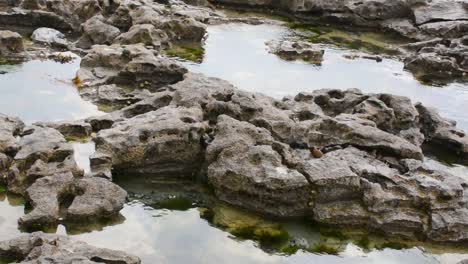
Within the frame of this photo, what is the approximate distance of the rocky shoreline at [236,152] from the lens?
1777cm

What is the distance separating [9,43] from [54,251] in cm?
1720

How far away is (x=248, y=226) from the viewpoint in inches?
692

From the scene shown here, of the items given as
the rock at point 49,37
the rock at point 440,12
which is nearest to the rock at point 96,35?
the rock at point 49,37

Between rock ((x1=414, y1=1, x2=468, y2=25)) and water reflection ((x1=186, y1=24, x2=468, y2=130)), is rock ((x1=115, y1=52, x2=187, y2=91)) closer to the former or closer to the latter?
water reflection ((x1=186, y1=24, x2=468, y2=130))

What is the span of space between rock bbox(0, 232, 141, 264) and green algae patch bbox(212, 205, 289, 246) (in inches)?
140

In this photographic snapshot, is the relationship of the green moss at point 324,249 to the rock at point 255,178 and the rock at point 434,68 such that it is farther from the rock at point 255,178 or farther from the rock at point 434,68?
the rock at point 434,68

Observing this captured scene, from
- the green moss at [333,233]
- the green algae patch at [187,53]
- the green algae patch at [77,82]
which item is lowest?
the green moss at [333,233]

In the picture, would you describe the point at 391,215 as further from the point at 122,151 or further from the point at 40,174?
the point at 40,174

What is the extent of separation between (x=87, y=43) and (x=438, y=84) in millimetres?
18553

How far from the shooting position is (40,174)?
17.9 meters

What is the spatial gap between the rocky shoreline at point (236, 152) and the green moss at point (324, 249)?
103 cm

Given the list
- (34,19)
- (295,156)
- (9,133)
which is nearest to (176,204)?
(295,156)

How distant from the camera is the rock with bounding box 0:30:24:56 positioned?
1120 inches

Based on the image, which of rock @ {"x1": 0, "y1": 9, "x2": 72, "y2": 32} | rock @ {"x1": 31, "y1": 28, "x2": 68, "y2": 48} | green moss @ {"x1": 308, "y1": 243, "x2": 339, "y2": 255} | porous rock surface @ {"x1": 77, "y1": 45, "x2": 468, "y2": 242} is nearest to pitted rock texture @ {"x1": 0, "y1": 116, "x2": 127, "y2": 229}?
porous rock surface @ {"x1": 77, "y1": 45, "x2": 468, "y2": 242}
